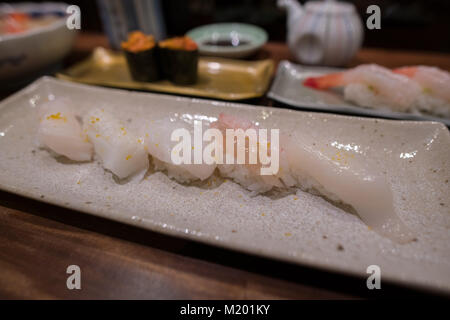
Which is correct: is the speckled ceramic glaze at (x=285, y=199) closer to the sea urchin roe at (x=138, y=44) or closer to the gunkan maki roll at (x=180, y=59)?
the gunkan maki roll at (x=180, y=59)

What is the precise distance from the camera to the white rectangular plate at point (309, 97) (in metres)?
1.70

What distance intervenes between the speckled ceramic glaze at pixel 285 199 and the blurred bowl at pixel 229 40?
106 cm

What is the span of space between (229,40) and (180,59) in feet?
3.05

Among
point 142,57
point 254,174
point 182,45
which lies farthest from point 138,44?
point 254,174

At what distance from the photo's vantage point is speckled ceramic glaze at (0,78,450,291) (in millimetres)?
968

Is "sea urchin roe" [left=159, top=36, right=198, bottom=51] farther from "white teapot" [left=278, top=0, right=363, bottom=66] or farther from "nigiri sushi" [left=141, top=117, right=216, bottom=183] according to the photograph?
"white teapot" [left=278, top=0, right=363, bottom=66]

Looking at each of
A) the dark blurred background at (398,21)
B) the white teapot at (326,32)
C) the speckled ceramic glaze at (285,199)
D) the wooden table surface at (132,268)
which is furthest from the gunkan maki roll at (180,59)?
the dark blurred background at (398,21)

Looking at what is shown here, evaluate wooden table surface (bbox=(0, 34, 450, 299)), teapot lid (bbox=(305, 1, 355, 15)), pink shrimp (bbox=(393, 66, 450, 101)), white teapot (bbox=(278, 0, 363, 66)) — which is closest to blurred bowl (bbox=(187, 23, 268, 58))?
white teapot (bbox=(278, 0, 363, 66))
